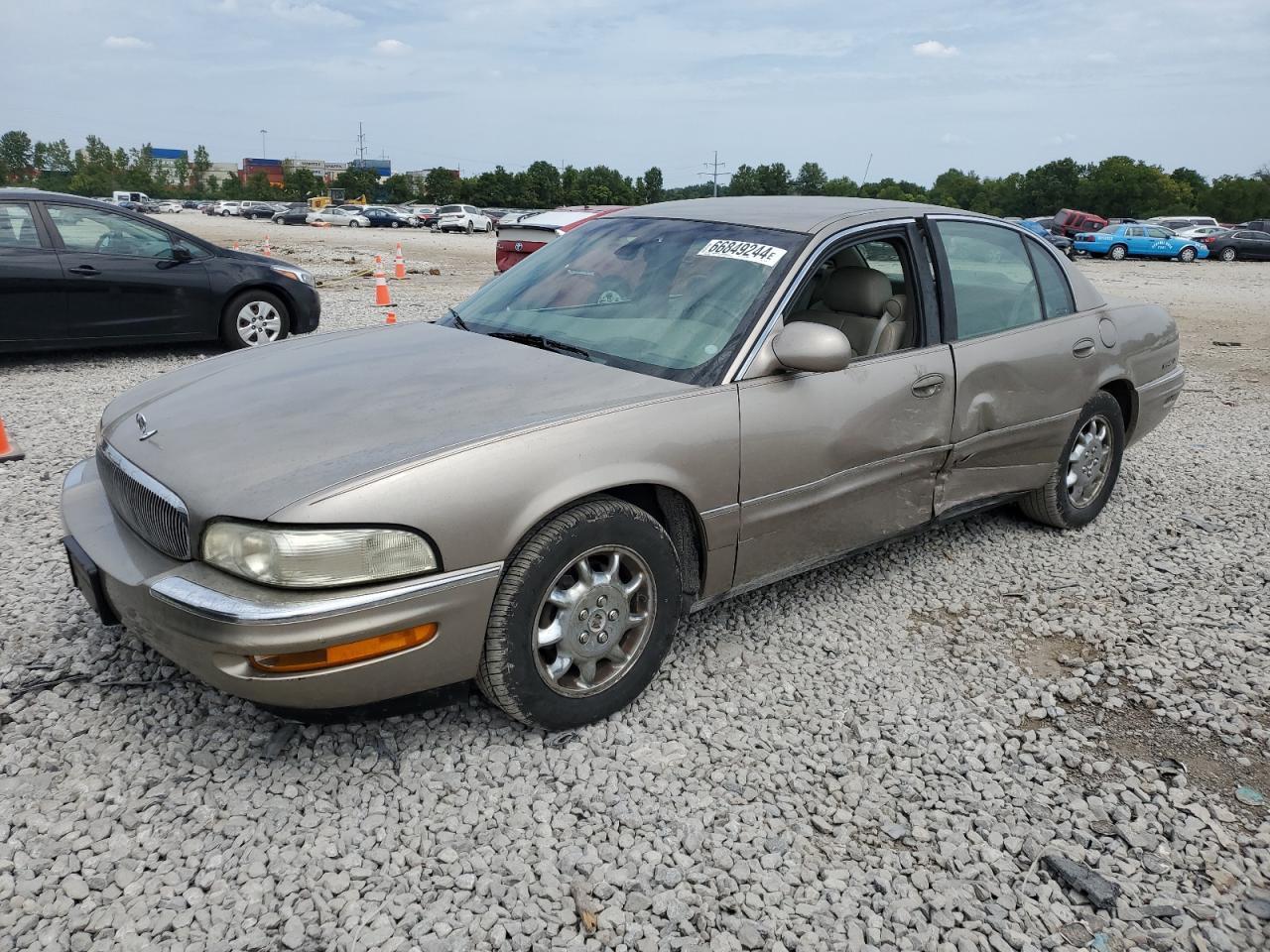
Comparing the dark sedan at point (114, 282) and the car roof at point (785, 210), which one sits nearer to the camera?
the car roof at point (785, 210)

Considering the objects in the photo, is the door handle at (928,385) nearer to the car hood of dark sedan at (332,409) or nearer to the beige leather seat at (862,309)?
the beige leather seat at (862,309)

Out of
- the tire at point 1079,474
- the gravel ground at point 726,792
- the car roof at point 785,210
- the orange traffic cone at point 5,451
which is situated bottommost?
the gravel ground at point 726,792

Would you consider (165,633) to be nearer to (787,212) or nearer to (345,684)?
(345,684)

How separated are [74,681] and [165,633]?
0.92m

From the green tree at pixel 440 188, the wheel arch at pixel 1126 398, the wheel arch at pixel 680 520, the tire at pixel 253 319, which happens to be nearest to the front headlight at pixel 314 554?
the wheel arch at pixel 680 520

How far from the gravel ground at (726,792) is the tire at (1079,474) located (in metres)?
0.61

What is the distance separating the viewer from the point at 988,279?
428 centimetres

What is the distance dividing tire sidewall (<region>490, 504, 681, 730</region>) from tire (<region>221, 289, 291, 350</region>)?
677 cm

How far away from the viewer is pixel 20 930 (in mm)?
2199

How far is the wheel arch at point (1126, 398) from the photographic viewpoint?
4883 millimetres

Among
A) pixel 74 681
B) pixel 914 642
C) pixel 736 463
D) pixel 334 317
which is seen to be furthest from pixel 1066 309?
pixel 334 317

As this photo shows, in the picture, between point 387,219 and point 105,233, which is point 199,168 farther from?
point 105,233

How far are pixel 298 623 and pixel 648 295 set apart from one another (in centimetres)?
184

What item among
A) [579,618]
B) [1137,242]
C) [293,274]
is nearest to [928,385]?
[579,618]
